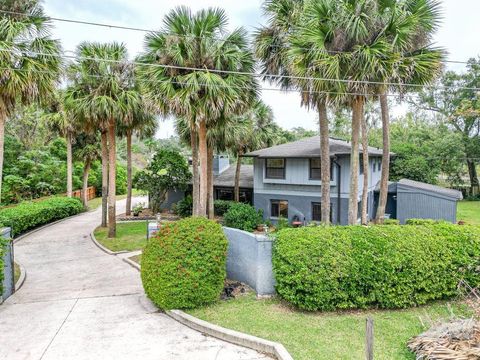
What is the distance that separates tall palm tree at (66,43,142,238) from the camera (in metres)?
14.4

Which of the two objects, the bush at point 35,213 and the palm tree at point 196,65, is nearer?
the palm tree at point 196,65

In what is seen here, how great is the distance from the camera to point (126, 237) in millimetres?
16703

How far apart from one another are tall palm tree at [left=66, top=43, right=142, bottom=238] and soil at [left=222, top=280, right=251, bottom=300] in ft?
31.6

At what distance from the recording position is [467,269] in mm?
7383

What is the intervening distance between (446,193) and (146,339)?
1755cm

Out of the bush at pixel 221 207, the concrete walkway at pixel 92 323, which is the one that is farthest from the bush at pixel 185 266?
the bush at pixel 221 207

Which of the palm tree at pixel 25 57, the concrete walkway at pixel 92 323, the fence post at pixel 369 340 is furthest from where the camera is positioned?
the palm tree at pixel 25 57

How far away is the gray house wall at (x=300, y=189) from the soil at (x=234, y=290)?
10300 millimetres

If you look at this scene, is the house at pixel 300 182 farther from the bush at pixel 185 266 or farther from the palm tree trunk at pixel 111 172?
the bush at pixel 185 266

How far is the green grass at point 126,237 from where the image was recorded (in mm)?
14773

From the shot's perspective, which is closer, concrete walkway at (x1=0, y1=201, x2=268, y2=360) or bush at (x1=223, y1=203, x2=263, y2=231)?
concrete walkway at (x1=0, y1=201, x2=268, y2=360)

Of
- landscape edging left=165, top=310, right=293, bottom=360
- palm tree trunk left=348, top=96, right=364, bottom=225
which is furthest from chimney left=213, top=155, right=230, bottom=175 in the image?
landscape edging left=165, top=310, right=293, bottom=360

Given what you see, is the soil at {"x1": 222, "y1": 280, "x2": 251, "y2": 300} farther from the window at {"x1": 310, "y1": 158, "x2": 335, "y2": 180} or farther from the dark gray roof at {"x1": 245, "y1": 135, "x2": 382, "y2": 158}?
the window at {"x1": 310, "y1": 158, "x2": 335, "y2": 180}

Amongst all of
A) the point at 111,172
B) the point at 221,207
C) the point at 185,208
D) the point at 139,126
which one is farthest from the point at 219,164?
the point at 111,172
